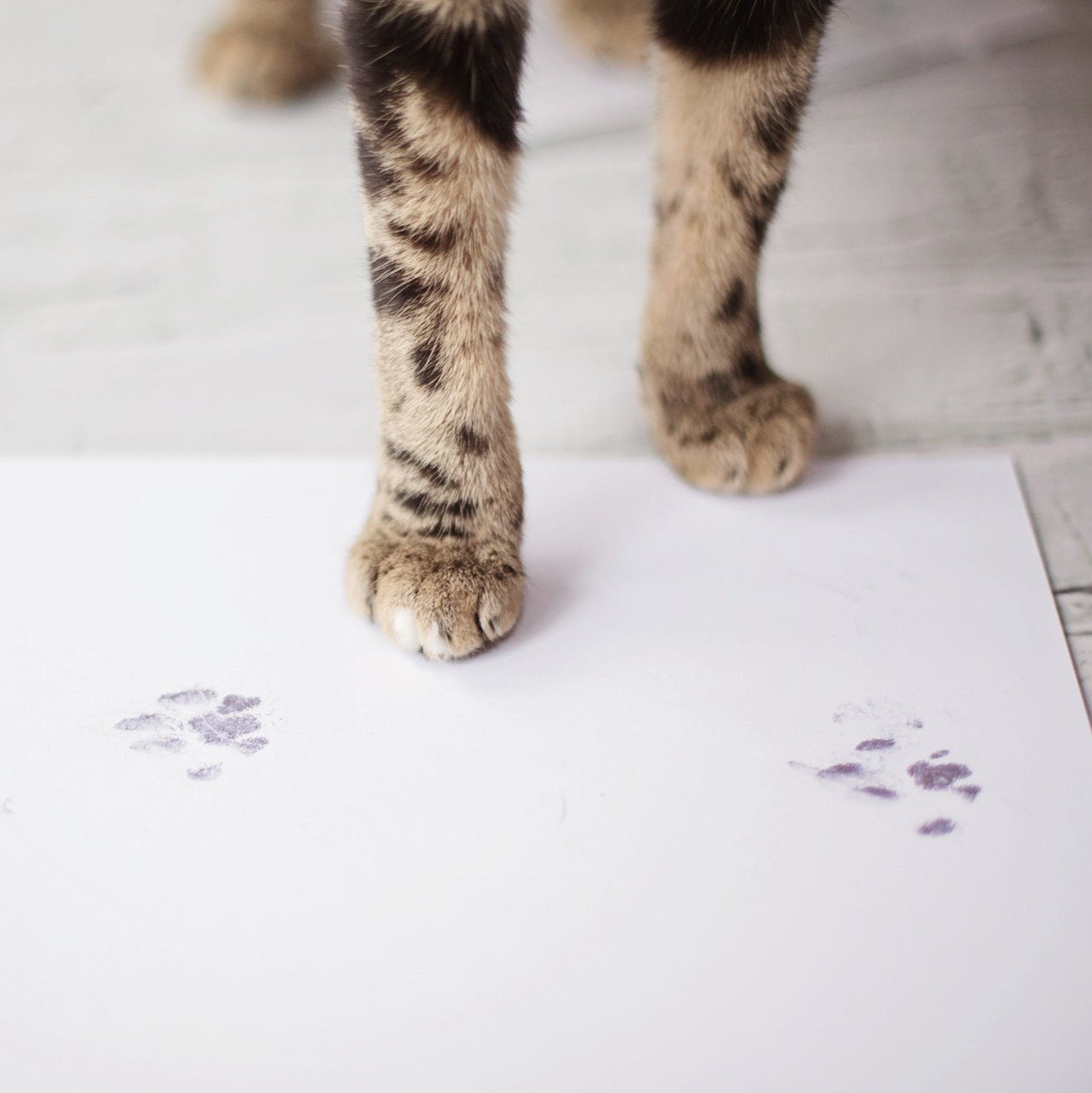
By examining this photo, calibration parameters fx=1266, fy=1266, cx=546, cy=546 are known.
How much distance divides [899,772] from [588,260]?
735 millimetres

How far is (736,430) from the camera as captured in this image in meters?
1.05

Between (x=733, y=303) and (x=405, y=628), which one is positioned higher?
(x=733, y=303)

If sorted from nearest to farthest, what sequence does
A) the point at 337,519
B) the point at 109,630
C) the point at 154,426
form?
the point at 109,630, the point at 337,519, the point at 154,426

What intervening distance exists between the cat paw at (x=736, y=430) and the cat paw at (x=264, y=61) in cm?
87

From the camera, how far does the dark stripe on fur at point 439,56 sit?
0.79 meters

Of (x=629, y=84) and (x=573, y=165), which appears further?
(x=629, y=84)

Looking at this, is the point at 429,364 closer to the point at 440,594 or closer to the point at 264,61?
the point at 440,594

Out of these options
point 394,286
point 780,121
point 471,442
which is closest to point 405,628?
point 471,442

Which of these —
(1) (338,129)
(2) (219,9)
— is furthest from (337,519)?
(2) (219,9)

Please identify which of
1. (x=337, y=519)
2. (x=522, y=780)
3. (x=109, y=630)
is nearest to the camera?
(x=522, y=780)

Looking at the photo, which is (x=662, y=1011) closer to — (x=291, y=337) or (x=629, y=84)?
(x=291, y=337)

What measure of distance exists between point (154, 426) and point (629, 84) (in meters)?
0.82

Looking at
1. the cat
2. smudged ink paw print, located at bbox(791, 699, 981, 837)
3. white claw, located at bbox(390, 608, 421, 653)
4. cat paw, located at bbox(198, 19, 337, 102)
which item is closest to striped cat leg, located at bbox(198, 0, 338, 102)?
cat paw, located at bbox(198, 19, 337, 102)

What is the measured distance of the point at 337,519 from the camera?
1.07 meters
